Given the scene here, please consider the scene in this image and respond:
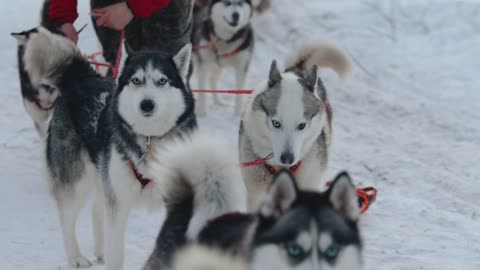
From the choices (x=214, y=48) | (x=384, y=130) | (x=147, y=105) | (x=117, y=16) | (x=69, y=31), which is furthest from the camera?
(x=214, y=48)

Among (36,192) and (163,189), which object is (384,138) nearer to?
(36,192)

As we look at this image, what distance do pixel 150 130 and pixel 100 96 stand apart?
478mm

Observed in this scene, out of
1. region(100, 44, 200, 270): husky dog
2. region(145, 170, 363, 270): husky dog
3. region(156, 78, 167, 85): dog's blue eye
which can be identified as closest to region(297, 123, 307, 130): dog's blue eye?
region(100, 44, 200, 270): husky dog

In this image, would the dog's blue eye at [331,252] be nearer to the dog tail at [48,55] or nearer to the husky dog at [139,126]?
the husky dog at [139,126]

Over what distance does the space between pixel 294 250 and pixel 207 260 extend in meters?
0.29

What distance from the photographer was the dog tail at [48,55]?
347cm

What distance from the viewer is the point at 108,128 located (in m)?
3.25

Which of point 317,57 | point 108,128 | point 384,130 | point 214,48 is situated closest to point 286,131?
point 108,128

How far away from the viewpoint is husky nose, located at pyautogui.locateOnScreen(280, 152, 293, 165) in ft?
10.5

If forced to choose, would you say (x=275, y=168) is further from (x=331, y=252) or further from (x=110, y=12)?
(x=331, y=252)

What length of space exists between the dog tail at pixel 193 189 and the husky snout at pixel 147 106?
2.04 feet

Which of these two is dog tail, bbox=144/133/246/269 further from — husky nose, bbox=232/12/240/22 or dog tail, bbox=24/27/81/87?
husky nose, bbox=232/12/240/22

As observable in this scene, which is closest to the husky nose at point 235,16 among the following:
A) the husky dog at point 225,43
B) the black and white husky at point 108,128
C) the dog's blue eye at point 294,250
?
the husky dog at point 225,43

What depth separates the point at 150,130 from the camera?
10.4ft
